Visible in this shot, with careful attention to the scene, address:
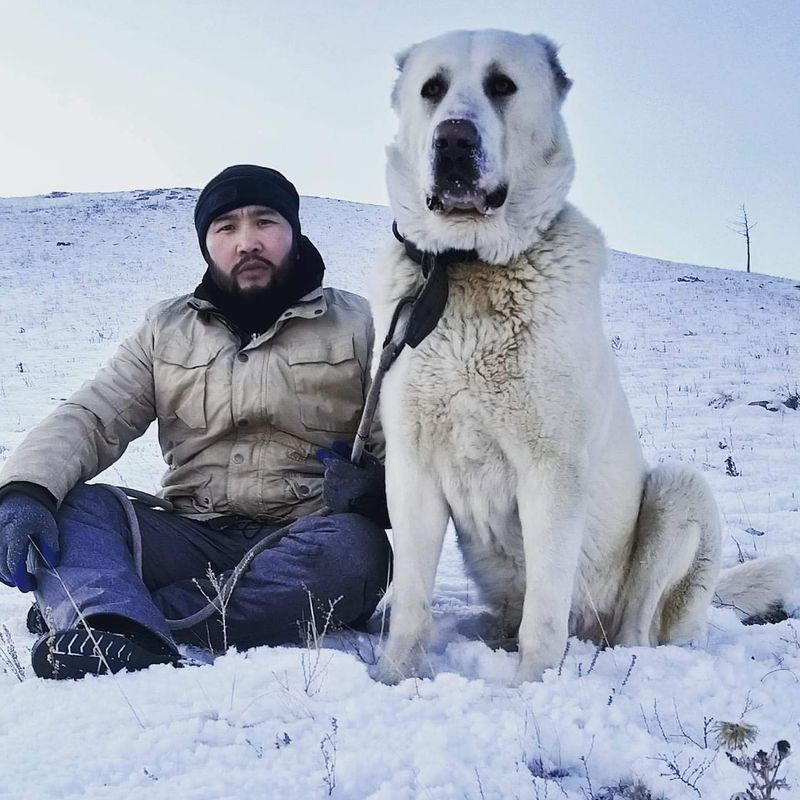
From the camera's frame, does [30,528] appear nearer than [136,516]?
Yes

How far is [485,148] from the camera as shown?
2279 millimetres

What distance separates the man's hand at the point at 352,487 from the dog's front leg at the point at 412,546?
1.17ft

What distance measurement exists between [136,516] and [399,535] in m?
1.02

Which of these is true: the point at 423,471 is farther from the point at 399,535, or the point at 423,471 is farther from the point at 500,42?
the point at 500,42

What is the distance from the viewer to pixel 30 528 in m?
2.33

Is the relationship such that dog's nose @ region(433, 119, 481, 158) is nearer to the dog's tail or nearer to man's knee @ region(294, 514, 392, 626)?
man's knee @ region(294, 514, 392, 626)

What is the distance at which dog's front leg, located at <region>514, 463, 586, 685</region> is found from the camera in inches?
88.3

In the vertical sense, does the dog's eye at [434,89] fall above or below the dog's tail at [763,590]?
above

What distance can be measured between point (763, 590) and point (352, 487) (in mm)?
1614

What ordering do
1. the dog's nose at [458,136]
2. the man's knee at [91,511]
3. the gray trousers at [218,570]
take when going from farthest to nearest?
the man's knee at [91,511] → the gray trousers at [218,570] → the dog's nose at [458,136]

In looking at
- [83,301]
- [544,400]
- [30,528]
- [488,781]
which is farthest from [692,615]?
[83,301]

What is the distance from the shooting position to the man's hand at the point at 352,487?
2777 millimetres

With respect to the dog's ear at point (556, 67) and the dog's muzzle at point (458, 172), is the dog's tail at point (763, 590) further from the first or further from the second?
the dog's ear at point (556, 67)

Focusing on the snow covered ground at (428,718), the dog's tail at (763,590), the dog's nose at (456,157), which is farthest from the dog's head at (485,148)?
the dog's tail at (763,590)
